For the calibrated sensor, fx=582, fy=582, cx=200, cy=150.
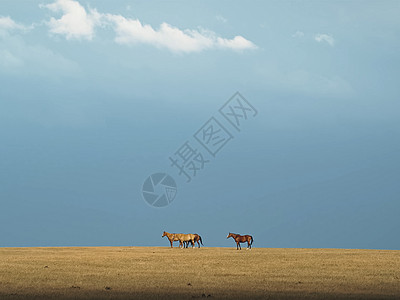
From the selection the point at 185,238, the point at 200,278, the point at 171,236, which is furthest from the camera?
the point at 171,236

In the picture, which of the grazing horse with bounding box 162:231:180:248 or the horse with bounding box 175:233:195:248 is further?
the grazing horse with bounding box 162:231:180:248

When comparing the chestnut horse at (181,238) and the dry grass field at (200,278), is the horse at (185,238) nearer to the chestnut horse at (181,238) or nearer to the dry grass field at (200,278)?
the chestnut horse at (181,238)

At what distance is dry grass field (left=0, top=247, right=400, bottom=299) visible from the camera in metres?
22.2

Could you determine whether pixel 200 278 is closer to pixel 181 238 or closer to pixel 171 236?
pixel 181 238

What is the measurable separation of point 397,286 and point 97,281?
44.2ft

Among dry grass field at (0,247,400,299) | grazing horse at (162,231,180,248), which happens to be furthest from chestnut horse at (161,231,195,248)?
dry grass field at (0,247,400,299)

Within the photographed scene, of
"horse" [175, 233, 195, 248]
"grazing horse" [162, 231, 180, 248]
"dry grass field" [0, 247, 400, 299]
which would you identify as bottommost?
"dry grass field" [0, 247, 400, 299]

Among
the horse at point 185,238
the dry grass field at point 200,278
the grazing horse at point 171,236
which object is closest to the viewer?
the dry grass field at point 200,278

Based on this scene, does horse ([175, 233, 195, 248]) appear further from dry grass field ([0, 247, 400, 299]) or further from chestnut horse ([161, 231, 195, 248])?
dry grass field ([0, 247, 400, 299])

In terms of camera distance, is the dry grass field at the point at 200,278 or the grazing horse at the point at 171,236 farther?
the grazing horse at the point at 171,236

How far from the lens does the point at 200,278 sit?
28500 mm

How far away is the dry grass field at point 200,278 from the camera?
22172mm

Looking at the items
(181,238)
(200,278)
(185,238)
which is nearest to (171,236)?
(181,238)

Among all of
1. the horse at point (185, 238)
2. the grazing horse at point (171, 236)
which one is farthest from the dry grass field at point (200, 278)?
the grazing horse at point (171, 236)
